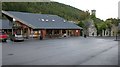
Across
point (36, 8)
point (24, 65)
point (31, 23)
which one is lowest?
point (24, 65)

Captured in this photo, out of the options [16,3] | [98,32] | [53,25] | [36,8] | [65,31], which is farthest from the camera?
[36,8]

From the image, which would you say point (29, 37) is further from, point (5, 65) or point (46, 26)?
point (5, 65)

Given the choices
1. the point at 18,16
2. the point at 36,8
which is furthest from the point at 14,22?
the point at 36,8

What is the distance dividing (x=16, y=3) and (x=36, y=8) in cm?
1708

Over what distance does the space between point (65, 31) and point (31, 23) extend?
40.5ft

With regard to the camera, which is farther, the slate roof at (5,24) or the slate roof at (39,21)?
the slate roof at (5,24)

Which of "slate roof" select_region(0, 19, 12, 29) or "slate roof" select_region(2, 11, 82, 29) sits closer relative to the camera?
"slate roof" select_region(2, 11, 82, 29)

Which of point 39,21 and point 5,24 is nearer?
point 5,24

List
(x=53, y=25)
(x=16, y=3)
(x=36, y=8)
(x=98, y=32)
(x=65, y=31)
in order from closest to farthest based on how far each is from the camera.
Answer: (x=53, y=25) < (x=65, y=31) < (x=98, y=32) < (x=16, y=3) < (x=36, y=8)

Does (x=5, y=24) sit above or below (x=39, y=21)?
below

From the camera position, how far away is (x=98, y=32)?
7719cm

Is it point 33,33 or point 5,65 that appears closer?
point 5,65

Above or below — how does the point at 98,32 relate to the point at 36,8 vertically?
below

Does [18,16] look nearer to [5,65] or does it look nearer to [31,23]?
[31,23]
